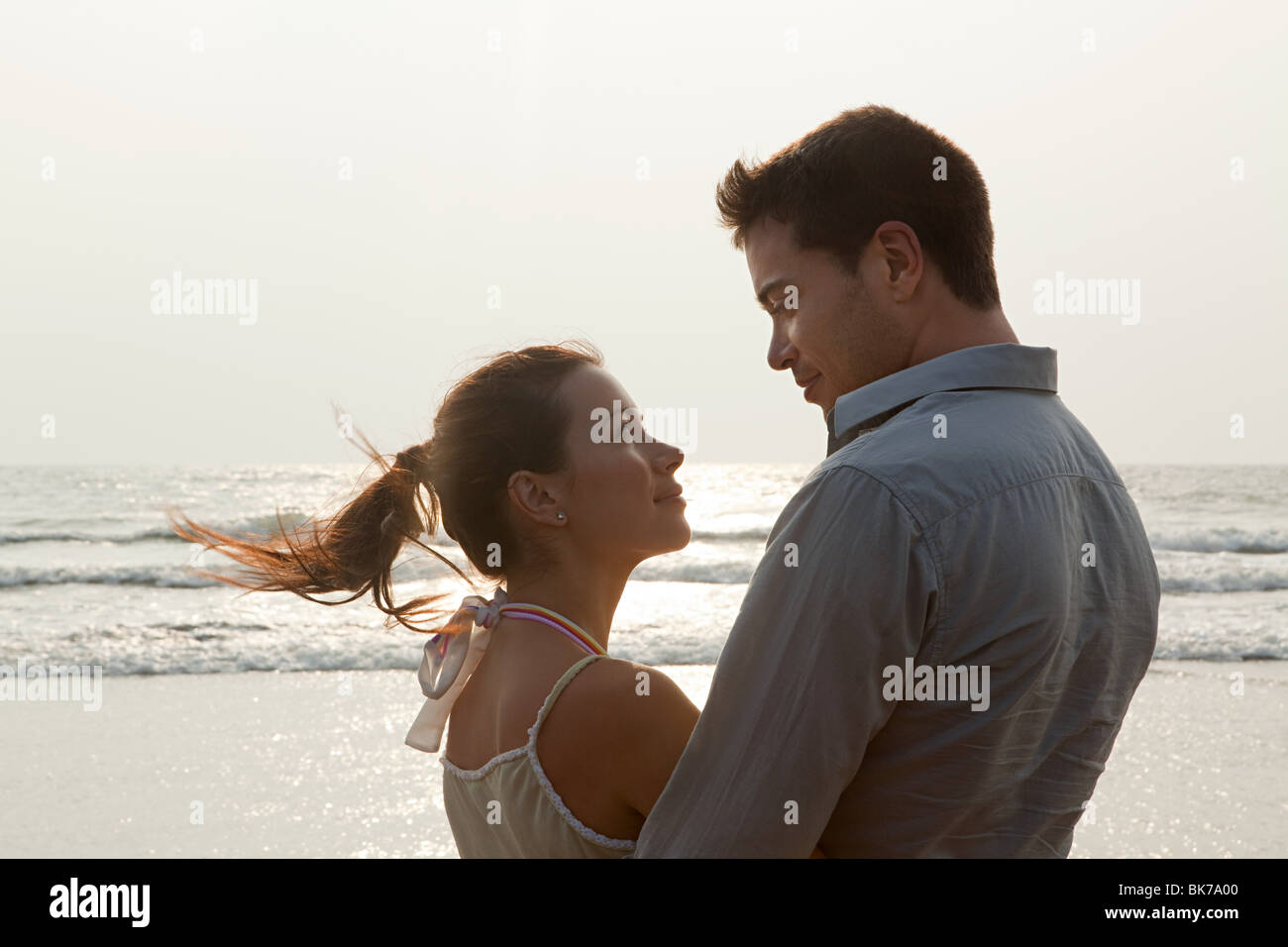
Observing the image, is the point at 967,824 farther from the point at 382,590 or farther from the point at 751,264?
the point at 382,590

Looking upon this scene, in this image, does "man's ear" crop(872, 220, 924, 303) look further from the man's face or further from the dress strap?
the dress strap

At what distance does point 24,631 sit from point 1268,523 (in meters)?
24.7

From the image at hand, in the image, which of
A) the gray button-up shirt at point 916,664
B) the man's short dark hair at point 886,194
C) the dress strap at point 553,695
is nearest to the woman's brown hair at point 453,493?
the dress strap at point 553,695

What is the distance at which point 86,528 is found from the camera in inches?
925

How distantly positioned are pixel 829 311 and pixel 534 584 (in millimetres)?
793

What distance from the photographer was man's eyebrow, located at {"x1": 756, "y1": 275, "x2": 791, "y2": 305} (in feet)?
6.49

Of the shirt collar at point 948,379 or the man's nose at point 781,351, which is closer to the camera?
the shirt collar at point 948,379

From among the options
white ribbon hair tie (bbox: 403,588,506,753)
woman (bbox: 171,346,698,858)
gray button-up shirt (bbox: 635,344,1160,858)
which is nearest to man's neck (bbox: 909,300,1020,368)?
gray button-up shirt (bbox: 635,344,1160,858)

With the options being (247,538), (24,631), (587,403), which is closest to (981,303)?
(587,403)

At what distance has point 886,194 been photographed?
1880mm

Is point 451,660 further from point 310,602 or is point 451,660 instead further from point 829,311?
point 310,602

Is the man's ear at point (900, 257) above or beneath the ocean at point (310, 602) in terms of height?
above

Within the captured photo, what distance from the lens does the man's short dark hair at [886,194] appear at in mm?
1875

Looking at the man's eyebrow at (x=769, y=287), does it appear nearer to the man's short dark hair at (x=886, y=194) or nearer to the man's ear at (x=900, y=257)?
the man's short dark hair at (x=886, y=194)
